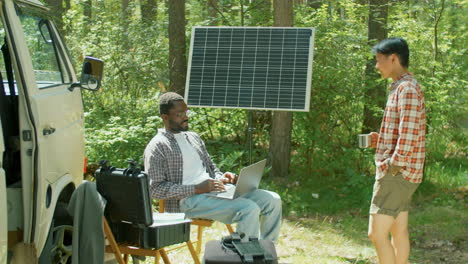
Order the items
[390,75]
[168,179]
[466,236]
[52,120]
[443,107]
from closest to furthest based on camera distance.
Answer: [52,120], [390,75], [168,179], [466,236], [443,107]

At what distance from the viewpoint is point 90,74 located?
4.29 m

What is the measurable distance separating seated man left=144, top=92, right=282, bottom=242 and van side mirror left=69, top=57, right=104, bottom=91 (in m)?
0.61

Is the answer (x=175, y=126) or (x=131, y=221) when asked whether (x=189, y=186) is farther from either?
(x=131, y=221)

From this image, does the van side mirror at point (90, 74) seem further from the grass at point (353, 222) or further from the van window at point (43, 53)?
the grass at point (353, 222)

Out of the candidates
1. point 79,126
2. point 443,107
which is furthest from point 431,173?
point 79,126

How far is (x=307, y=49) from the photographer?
6.35 meters

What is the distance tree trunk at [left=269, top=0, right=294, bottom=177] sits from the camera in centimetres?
786

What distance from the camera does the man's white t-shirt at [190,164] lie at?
15.7 feet

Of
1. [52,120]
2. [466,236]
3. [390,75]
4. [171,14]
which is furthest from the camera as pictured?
[171,14]

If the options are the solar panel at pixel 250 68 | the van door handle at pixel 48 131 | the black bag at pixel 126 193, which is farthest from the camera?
the solar panel at pixel 250 68

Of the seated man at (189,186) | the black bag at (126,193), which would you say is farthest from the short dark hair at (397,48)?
the black bag at (126,193)

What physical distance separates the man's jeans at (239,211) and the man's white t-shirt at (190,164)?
16 centimetres

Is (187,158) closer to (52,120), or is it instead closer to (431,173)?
(52,120)

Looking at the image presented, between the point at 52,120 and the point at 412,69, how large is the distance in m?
5.82
